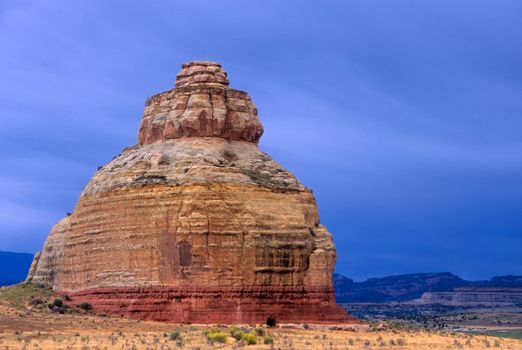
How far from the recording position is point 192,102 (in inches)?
2579

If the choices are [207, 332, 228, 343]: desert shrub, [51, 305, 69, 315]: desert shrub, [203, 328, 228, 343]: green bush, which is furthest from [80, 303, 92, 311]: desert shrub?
[207, 332, 228, 343]: desert shrub

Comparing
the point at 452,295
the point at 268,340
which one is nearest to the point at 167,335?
the point at 268,340

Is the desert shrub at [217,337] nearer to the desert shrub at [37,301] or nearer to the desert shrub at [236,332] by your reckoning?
the desert shrub at [236,332]

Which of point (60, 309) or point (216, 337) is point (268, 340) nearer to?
point (216, 337)

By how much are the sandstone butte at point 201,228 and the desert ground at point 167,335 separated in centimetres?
166

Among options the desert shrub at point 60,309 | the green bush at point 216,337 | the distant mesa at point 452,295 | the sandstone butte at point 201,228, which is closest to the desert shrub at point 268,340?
the green bush at point 216,337

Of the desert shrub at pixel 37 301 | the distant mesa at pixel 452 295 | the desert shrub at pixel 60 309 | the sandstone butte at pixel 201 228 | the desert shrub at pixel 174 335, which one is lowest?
the desert shrub at pixel 174 335

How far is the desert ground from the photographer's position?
48656 millimetres

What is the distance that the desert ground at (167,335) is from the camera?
48.7 m

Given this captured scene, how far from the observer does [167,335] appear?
53.0m

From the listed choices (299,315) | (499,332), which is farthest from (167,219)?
(499,332)

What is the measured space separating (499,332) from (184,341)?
188 feet

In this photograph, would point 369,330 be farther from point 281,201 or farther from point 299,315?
point 281,201

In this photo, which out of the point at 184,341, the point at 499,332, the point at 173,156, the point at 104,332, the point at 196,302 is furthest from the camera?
the point at 499,332
